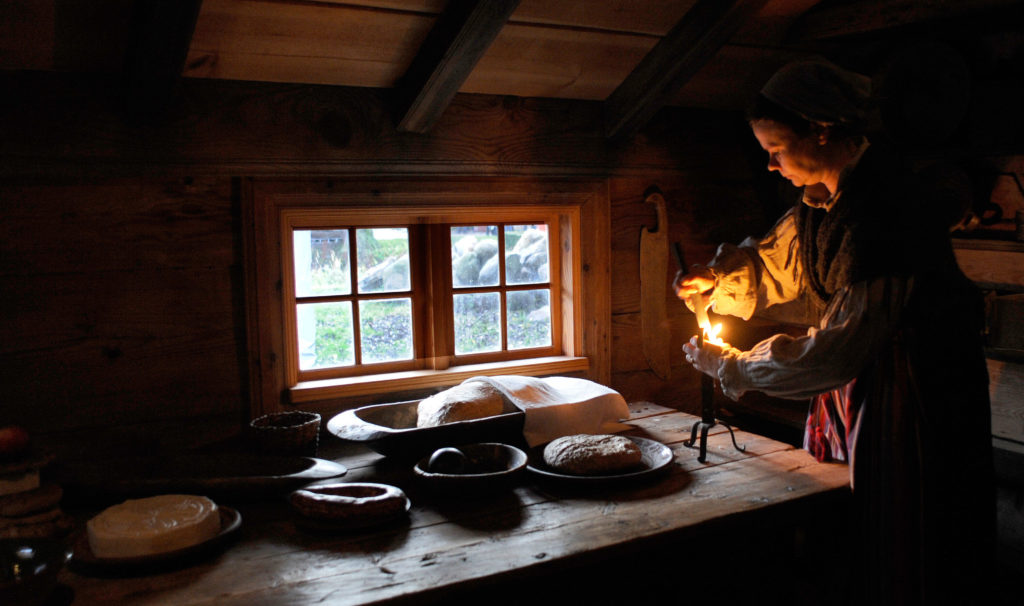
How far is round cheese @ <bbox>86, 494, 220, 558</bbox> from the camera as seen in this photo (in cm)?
147

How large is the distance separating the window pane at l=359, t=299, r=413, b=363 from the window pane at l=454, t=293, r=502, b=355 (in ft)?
0.63

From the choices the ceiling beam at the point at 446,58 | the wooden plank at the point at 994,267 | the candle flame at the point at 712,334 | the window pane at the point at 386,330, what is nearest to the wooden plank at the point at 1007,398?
the wooden plank at the point at 994,267

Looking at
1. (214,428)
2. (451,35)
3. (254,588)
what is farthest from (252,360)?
(451,35)

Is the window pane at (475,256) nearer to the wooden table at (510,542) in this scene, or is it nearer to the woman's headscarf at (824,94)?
the wooden table at (510,542)

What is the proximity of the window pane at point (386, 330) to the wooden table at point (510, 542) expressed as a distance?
1.74 ft

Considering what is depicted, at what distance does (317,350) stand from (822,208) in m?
1.71

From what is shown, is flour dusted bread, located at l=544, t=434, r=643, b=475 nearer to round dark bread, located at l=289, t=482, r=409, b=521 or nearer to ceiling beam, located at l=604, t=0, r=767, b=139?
round dark bread, located at l=289, t=482, r=409, b=521

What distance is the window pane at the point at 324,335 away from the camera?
2572mm

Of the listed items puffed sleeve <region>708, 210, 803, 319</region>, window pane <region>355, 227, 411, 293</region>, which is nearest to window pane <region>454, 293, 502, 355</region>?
window pane <region>355, 227, 411, 293</region>

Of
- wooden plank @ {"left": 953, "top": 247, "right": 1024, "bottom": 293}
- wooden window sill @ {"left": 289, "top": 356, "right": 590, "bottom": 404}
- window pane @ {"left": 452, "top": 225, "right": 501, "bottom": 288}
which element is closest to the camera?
wooden plank @ {"left": 953, "top": 247, "right": 1024, "bottom": 293}

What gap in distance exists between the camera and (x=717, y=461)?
7.08 ft

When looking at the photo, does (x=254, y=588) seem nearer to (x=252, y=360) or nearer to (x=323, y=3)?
(x=252, y=360)

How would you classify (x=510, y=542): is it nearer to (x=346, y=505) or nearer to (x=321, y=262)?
(x=346, y=505)

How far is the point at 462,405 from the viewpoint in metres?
2.16
